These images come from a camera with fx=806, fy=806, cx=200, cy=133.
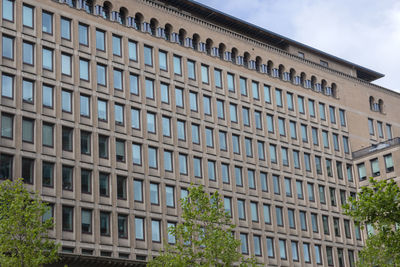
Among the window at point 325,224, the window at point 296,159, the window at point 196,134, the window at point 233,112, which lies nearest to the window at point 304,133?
the window at point 296,159

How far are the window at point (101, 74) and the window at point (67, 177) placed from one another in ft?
29.5

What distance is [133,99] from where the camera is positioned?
238 ft

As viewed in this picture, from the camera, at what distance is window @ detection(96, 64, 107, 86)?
70.7m

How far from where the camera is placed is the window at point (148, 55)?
246ft

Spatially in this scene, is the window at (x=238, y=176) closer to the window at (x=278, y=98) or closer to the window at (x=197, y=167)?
the window at (x=197, y=167)

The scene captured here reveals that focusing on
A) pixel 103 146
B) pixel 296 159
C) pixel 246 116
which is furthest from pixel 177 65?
pixel 296 159

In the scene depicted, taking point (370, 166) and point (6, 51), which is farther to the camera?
point (370, 166)

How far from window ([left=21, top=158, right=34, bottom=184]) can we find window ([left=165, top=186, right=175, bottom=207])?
13.7 metres

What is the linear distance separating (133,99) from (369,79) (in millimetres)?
40500

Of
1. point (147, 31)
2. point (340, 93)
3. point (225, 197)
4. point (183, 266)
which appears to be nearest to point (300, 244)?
point (225, 197)

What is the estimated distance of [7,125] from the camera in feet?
206

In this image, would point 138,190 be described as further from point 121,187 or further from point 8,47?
point 8,47

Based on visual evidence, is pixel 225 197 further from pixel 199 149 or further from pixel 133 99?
pixel 133 99

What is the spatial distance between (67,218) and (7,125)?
8.72m
